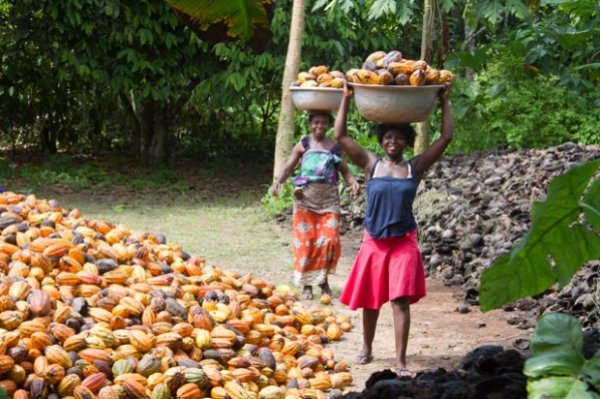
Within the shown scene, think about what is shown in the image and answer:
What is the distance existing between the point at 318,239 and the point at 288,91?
3862mm

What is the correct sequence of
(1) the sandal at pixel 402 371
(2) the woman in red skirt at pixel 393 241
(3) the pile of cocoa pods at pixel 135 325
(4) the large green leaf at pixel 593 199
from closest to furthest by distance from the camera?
(4) the large green leaf at pixel 593 199 → (3) the pile of cocoa pods at pixel 135 325 → (1) the sandal at pixel 402 371 → (2) the woman in red skirt at pixel 393 241

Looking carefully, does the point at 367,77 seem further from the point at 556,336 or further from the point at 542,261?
the point at 556,336

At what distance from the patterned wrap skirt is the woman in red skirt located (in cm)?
162

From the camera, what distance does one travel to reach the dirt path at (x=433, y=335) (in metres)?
5.52

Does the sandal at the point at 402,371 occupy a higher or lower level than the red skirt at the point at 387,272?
lower

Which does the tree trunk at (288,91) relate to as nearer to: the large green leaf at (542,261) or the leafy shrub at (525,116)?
the leafy shrub at (525,116)

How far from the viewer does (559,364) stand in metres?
1.97

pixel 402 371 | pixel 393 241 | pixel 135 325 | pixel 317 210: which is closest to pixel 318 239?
pixel 317 210

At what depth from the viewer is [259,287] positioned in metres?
6.29

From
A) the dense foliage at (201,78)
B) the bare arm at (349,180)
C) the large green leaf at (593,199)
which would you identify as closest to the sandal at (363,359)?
the bare arm at (349,180)

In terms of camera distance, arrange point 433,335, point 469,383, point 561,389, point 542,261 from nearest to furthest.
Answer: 1. point 561,389
2. point 542,261
3. point 469,383
4. point 433,335

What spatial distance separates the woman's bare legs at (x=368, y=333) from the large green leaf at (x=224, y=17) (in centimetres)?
250

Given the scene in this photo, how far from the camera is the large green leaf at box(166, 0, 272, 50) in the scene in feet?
10.3

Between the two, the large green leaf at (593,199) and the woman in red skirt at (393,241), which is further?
the woman in red skirt at (393,241)
